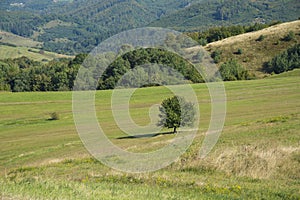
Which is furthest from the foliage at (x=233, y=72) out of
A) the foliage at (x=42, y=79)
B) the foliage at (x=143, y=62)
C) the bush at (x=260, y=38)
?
the foliage at (x=42, y=79)

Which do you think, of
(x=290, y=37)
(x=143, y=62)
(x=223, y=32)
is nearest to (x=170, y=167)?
(x=143, y=62)

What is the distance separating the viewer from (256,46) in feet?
488

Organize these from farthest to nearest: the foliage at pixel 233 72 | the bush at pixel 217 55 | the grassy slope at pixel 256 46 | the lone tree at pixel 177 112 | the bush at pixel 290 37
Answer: the bush at pixel 290 37
the bush at pixel 217 55
the grassy slope at pixel 256 46
the foliage at pixel 233 72
the lone tree at pixel 177 112

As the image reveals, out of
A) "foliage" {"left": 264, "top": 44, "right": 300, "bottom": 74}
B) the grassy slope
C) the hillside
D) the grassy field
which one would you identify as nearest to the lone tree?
the grassy field

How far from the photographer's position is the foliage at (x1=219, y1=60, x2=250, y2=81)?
11956 centimetres

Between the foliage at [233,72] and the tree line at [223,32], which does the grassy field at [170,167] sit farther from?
the tree line at [223,32]

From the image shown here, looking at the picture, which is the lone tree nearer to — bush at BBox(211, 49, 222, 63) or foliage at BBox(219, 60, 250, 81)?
foliage at BBox(219, 60, 250, 81)

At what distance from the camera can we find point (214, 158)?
20562 millimetres

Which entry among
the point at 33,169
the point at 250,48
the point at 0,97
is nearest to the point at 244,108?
the point at 33,169

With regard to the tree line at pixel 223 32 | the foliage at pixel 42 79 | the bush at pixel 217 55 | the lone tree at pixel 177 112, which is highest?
the tree line at pixel 223 32

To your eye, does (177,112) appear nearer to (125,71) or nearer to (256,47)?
(125,71)

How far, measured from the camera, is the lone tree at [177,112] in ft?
143

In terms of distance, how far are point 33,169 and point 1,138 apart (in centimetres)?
2956

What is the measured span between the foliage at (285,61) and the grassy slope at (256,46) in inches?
145
